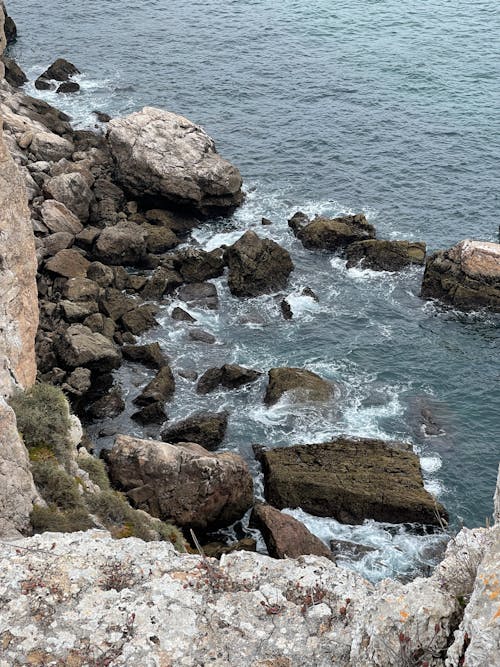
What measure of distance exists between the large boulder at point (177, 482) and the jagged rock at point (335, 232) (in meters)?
24.0

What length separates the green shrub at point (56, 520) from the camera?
19.0m

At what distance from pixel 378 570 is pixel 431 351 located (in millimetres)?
15808

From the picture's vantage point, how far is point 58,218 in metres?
46.6

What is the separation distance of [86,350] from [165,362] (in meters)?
4.85

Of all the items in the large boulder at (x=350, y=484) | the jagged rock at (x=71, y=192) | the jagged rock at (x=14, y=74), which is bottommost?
the large boulder at (x=350, y=484)

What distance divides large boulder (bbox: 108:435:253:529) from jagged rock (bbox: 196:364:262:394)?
8715 mm

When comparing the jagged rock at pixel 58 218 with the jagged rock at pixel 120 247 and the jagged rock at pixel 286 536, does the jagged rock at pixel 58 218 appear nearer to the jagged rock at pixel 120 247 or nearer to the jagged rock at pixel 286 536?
the jagged rock at pixel 120 247

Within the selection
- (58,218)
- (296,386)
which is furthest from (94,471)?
(58,218)

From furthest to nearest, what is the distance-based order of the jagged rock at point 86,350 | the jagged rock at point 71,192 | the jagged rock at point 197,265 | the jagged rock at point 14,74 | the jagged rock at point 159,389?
the jagged rock at point 14,74
the jagged rock at point 71,192
the jagged rock at point 197,265
the jagged rock at point 159,389
the jagged rock at point 86,350

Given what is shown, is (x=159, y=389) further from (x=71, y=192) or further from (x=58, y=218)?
(x=71, y=192)

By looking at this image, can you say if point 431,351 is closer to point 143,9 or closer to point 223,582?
point 223,582

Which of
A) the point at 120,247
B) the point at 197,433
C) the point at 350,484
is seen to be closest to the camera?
the point at 350,484

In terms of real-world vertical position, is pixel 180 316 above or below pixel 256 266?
below

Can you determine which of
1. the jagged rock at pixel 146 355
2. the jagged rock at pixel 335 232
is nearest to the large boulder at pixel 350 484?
the jagged rock at pixel 146 355
